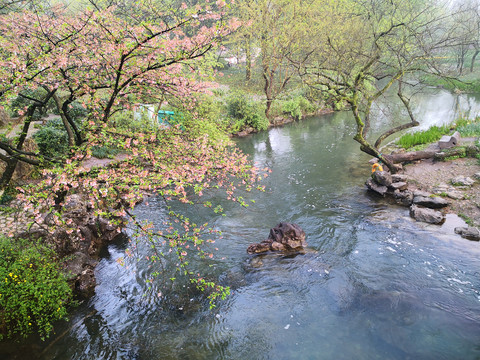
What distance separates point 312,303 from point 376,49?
1113 centimetres

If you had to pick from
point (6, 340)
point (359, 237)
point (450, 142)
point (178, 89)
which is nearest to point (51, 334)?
point (6, 340)

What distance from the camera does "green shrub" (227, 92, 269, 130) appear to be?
2231 centimetres

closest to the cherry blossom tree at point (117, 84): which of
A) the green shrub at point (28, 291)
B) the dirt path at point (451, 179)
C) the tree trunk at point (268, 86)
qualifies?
the green shrub at point (28, 291)

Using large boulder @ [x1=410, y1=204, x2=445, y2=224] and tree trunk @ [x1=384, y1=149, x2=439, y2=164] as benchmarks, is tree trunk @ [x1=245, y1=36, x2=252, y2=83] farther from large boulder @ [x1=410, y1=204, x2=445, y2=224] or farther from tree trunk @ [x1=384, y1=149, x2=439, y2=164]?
large boulder @ [x1=410, y1=204, x2=445, y2=224]

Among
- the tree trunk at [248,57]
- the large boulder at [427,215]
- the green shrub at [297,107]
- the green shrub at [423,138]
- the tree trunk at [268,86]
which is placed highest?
the tree trunk at [248,57]

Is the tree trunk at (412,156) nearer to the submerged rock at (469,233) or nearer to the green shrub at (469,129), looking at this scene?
the green shrub at (469,129)

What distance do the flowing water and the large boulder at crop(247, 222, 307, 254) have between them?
0.29m

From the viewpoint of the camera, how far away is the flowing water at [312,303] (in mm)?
5422

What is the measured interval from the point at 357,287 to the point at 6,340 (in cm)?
763

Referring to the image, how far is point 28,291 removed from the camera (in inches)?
221

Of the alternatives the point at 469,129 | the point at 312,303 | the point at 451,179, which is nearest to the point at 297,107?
the point at 469,129

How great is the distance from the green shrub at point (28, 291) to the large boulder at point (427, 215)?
33.4 feet

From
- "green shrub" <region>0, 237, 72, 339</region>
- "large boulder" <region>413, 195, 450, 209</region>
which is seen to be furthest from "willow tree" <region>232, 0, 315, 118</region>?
"green shrub" <region>0, 237, 72, 339</region>

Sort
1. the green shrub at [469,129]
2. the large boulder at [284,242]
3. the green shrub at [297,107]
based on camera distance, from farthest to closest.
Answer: the green shrub at [297,107] < the green shrub at [469,129] < the large boulder at [284,242]
